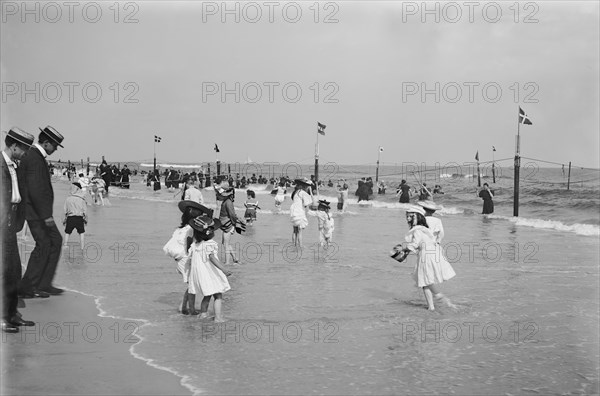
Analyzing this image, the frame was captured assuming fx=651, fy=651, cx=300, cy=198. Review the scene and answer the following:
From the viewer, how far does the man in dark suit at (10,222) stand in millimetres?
6812

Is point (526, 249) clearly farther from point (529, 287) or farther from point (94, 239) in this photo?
point (94, 239)

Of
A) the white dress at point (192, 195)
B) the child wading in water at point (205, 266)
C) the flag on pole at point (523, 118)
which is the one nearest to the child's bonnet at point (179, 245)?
the child wading in water at point (205, 266)

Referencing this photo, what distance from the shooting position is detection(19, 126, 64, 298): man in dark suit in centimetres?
796

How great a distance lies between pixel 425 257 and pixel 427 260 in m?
0.05

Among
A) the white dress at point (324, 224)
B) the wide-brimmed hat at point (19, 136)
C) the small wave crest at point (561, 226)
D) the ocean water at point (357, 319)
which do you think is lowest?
the small wave crest at point (561, 226)

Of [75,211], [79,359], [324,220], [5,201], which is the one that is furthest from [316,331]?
[324,220]

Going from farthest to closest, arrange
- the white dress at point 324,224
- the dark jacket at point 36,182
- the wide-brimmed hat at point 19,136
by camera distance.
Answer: the white dress at point 324,224 → the dark jacket at point 36,182 → the wide-brimmed hat at point 19,136

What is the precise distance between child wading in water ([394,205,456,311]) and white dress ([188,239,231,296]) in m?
2.71

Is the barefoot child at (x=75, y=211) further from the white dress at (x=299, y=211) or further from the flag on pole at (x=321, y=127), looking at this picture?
the flag on pole at (x=321, y=127)

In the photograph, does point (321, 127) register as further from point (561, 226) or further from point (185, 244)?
point (185, 244)

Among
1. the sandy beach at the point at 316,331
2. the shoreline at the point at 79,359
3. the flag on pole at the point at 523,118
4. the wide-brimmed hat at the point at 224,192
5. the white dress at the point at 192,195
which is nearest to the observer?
the shoreline at the point at 79,359

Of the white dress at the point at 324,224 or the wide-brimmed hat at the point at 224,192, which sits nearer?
the wide-brimmed hat at the point at 224,192

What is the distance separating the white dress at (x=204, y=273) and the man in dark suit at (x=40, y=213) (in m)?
1.89

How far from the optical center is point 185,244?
8719 mm
